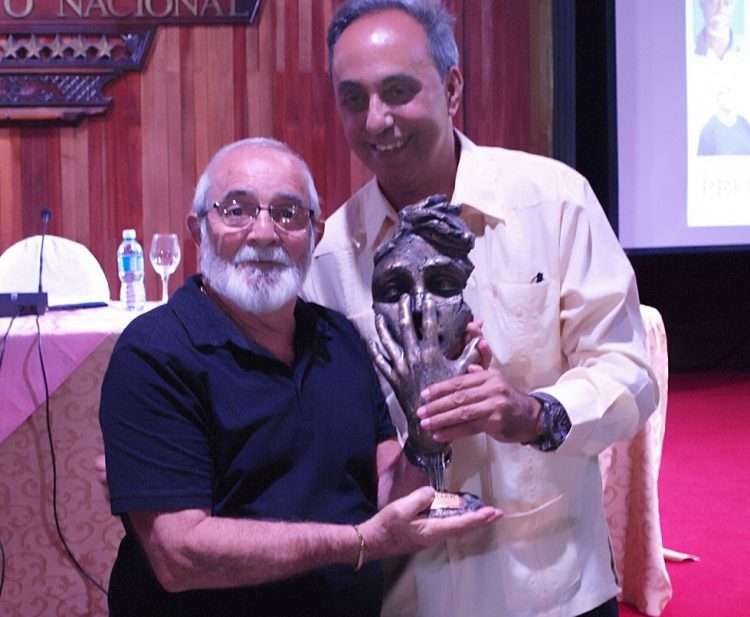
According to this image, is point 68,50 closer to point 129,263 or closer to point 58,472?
point 129,263

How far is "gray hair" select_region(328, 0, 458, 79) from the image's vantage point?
4.67 feet

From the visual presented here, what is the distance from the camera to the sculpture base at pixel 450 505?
120 cm

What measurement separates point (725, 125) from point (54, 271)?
3975 millimetres

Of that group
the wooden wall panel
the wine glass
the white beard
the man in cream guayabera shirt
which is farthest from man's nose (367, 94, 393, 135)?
the wooden wall panel

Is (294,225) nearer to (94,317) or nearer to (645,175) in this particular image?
(94,317)

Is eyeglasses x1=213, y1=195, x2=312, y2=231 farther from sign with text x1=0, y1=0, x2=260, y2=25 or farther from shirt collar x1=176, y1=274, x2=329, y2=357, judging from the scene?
sign with text x1=0, y1=0, x2=260, y2=25

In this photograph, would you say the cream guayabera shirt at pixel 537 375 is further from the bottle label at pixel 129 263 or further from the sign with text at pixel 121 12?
the sign with text at pixel 121 12

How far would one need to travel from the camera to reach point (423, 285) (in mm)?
1272

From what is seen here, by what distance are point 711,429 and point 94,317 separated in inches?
142

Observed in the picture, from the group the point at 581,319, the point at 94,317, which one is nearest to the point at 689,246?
the point at 94,317

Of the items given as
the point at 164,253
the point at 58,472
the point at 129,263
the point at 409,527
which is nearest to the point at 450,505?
the point at 409,527

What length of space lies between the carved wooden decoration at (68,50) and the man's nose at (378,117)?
13.7 feet

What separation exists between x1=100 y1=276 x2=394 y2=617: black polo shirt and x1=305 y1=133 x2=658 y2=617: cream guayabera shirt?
0.14 metres

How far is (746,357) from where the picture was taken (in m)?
6.91
